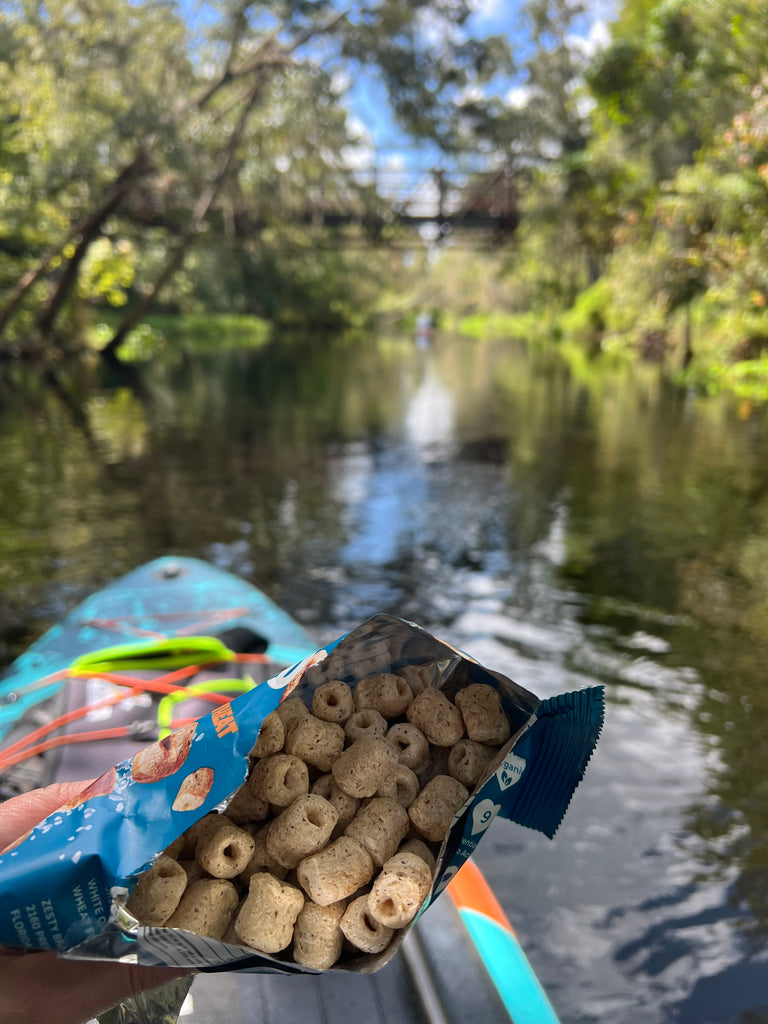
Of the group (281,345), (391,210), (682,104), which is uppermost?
(682,104)

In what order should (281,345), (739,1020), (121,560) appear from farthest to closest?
1. (281,345)
2. (121,560)
3. (739,1020)

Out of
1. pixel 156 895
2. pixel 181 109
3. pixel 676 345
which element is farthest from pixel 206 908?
pixel 676 345

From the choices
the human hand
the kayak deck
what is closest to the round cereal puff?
the human hand

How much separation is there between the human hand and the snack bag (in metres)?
0.08

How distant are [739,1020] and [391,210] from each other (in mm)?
22541

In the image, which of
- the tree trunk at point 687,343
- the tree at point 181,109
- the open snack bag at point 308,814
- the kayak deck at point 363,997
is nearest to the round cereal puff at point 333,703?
the open snack bag at point 308,814

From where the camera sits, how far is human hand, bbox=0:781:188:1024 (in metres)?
1.09

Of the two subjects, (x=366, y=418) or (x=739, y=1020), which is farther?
(x=366, y=418)

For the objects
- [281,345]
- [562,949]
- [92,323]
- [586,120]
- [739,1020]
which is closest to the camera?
[739,1020]

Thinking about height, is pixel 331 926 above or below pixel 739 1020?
above

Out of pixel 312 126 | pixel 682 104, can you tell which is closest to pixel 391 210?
pixel 312 126

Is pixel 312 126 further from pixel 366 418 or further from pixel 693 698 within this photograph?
pixel 693 698

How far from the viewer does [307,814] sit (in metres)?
1.18

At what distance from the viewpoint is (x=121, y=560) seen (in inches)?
232
